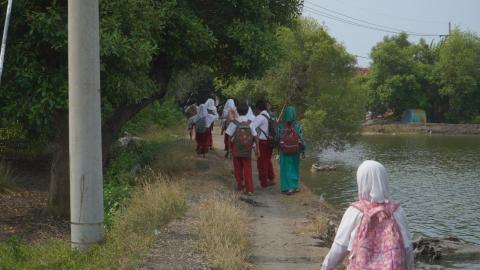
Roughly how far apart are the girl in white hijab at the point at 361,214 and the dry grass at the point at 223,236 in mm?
2450

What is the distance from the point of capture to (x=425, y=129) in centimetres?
5584

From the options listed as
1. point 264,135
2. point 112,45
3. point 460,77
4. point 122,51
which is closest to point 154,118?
point 264,135

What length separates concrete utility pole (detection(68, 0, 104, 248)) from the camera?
7270mm

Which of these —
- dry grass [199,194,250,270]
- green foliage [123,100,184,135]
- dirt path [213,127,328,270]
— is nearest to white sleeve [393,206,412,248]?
dry grass [199,194,250,270]

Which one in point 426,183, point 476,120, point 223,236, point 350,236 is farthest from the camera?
point 476,120

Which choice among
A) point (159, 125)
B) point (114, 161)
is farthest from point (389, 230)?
point (159, 125)

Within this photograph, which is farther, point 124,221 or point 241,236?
point 124,221

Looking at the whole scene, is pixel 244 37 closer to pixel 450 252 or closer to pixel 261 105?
pixel 261 105

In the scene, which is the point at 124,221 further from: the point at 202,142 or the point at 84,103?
the point at 202,142

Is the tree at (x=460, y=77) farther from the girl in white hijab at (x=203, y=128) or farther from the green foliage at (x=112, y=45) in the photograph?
the green foliage at (x=112, y=45)

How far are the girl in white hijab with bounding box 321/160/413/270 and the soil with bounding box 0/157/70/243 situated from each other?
20.1ft

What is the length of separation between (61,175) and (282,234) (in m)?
4.24

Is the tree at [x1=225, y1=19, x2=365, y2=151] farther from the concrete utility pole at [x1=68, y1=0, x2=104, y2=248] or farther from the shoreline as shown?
the shoreline

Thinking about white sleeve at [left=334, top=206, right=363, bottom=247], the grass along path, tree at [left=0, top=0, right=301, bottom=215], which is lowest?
the grass along path
